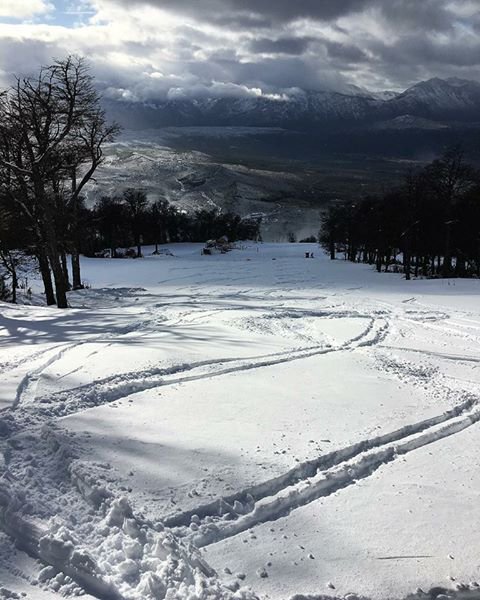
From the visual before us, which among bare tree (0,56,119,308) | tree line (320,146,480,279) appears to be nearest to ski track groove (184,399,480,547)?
bare tree (0,56,119,308)

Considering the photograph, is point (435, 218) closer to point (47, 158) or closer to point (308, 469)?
point (47, 158)

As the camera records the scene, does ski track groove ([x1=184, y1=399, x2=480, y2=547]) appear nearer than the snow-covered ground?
No

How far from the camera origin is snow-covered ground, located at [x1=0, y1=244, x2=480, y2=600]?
10.7 ft

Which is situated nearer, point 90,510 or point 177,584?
point 177,584

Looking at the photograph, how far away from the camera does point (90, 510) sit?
3.81 m

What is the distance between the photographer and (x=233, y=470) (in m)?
4.39

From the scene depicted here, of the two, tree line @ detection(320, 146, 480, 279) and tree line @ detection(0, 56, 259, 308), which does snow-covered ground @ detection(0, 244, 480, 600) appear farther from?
tree line @ detection(320, 146, 480, 279)

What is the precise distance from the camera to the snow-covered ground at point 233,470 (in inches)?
128

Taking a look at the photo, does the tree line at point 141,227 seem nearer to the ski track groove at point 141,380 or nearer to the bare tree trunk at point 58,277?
the bare tree trunk at point 58,277

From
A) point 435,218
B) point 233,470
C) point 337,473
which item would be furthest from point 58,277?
point 435,218

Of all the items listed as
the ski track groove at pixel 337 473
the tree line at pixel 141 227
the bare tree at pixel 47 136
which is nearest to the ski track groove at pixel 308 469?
the ski track groove at pixel 337 473

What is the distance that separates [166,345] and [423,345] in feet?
18.7

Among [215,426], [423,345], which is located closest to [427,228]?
[423,345]

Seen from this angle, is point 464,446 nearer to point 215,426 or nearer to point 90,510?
point 215,426
